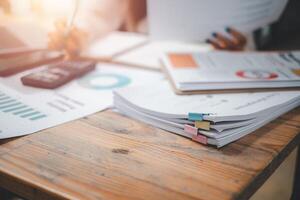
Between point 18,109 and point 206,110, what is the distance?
35 cm

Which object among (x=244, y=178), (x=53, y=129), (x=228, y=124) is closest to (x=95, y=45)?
(x=53, y=129)

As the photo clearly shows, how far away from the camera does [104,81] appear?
33.9 inches

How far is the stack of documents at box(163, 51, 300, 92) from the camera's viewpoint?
2.41 ft

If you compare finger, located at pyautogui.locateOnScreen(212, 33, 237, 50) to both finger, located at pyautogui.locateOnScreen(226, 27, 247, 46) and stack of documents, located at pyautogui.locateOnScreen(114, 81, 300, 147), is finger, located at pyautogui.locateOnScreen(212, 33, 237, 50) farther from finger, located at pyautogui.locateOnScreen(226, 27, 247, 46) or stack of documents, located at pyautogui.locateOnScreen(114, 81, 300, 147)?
stack of documents, located at pyautogui.locateOnScreen(114, 81, 300, 147)

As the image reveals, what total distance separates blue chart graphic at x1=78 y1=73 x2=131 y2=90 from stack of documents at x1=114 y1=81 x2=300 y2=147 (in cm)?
11

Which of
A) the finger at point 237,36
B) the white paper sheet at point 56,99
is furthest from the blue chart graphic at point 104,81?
the finger at point 237,36

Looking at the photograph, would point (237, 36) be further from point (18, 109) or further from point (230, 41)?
point (18, 109)

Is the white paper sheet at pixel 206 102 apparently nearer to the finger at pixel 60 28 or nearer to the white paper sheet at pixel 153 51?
the white paper sheet at pixel 153 51

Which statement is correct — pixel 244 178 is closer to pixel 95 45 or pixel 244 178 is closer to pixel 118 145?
pixel 118 145

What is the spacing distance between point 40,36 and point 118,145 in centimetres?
55

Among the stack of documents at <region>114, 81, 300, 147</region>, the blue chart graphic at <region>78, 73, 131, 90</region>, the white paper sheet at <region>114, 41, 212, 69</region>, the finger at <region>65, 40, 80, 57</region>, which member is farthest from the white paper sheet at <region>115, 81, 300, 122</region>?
the finger at <region>65, 40, 80, 57</region>

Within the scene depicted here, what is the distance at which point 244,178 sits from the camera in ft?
1.59

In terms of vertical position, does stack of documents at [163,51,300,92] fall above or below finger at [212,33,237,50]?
below

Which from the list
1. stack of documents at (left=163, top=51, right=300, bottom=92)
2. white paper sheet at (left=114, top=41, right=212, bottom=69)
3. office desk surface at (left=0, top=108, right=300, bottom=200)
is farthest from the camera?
white paper sheet at (left=114, top=41, right=212, bottom=69)
